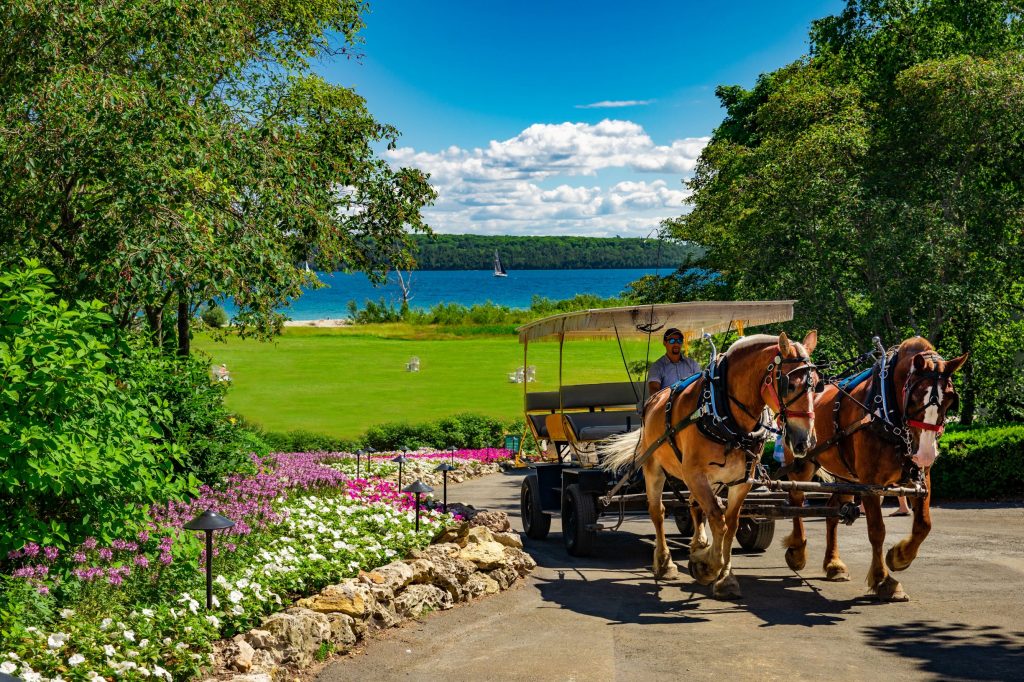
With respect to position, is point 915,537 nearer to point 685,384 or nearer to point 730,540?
point 730,540

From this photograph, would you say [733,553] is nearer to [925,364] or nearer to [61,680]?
[925,364]

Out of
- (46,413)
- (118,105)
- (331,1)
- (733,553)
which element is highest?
(331,1)

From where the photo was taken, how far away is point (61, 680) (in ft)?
19.9

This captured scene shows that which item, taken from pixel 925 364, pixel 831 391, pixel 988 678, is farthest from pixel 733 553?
pixel 988 678

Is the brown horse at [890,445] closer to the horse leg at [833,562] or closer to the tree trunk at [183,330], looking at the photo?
the horse leg at [833,562]

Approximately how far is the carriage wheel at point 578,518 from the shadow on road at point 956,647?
392 cm

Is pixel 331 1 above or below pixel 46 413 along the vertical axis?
above

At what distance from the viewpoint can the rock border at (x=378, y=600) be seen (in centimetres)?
727

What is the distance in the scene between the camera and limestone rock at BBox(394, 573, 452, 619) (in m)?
8.87

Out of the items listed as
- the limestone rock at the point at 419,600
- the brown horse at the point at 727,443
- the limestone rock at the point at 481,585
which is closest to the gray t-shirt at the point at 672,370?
the brown horse at the point at 727,443

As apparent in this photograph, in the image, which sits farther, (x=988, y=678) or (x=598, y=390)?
(x=598, y=390)

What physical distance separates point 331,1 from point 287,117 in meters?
2.64

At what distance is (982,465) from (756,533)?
6.61m

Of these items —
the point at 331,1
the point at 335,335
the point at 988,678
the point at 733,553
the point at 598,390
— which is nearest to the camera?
the point at 988,678
